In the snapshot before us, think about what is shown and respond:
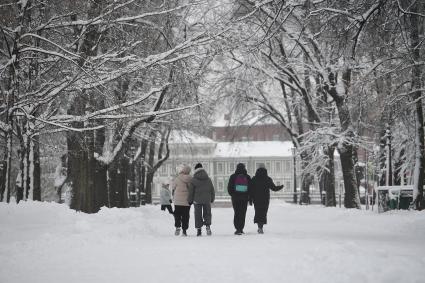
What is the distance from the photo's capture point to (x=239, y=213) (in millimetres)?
13688

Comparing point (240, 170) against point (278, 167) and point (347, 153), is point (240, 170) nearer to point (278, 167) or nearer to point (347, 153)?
point (347, 153)

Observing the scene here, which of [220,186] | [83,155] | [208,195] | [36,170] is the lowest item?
[220,186]

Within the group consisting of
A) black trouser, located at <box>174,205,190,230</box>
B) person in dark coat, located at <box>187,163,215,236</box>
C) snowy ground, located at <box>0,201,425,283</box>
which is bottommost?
snowy ground, located at <box>0,201,425,283</box>

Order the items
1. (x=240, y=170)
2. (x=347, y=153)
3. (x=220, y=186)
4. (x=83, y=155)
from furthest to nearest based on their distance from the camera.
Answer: (x=220, y=186) < (x=347, y=153) < (x=83, y=155) < (x=240, y=170)

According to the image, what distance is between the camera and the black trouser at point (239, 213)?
13.5 meters

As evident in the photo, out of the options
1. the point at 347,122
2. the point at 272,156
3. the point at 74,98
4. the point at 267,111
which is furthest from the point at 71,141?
the point at 272,156

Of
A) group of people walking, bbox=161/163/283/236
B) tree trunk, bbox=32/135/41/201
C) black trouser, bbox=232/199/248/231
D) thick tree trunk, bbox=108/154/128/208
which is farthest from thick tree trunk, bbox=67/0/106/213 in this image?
thick tree trunk, bbox=108/154/128/208

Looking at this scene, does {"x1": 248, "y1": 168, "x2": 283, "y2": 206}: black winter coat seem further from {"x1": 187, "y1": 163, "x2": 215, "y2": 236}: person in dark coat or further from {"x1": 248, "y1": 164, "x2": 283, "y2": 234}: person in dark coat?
{"x1": 187, "y1": 163, "x2": 215, "y2": 236}: person in dark coat

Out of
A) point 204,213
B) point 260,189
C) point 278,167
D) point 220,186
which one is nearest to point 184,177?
point 204,213

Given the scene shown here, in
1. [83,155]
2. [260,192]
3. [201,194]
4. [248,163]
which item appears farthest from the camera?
[248,163]

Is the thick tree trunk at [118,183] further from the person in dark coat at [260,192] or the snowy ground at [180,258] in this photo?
the snowy ground at [180,258]

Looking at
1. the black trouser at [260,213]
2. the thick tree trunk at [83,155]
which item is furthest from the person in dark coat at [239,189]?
the thick tree trunk at [83,155]

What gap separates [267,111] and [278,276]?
26712mm

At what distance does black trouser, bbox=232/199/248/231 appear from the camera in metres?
13.5
